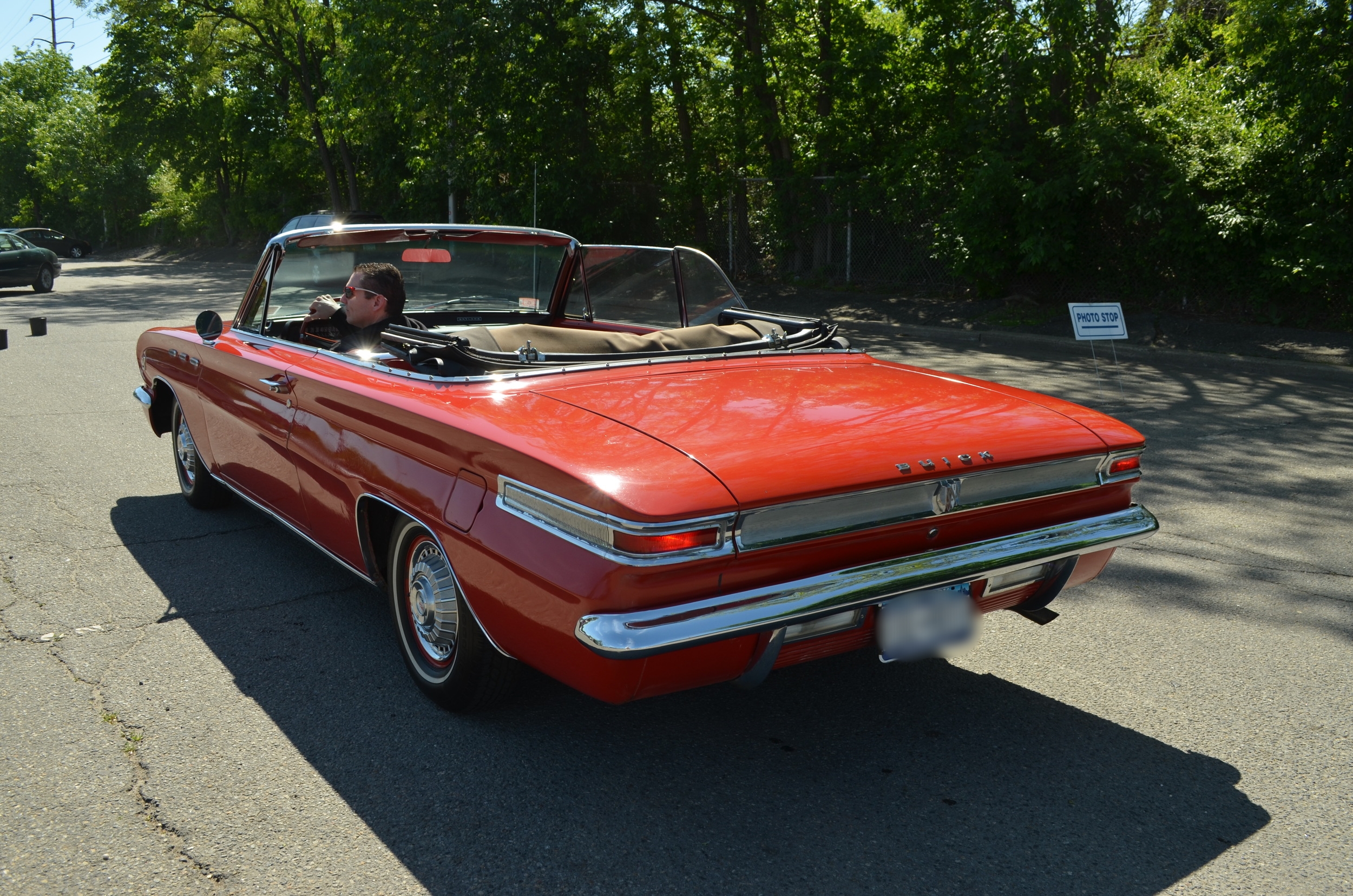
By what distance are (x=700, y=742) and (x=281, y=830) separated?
47.4 inches

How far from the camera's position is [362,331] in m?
4.19

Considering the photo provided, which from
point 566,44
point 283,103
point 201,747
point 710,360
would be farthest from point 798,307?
point 283,103

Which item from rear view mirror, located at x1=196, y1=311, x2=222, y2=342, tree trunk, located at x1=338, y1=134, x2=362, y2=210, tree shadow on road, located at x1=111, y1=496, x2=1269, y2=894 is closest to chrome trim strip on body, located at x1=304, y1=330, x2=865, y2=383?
rear view mirror, located at x1=196, y1=311, x2=222, y2=342

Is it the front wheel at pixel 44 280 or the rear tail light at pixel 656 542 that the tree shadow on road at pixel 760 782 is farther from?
Result: the front wheel at pixel 44 280

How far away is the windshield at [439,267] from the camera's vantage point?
455 cm

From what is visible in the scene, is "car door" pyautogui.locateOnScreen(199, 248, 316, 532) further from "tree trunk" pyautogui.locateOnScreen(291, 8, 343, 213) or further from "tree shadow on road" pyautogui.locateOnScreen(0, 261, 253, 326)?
"tree trunk" pyautogui.locateOnScreen(291, 8, 343, 213)

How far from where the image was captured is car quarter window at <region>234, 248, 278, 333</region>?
186 inches

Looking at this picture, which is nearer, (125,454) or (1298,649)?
(1298,649)

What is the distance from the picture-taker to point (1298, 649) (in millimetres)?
3904

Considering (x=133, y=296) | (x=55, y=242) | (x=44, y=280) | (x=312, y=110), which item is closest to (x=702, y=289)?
(x=133, y=296)

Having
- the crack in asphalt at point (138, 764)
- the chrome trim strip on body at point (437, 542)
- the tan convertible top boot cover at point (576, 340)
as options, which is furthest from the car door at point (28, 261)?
the chrome trim strip on body at point (437, 542)

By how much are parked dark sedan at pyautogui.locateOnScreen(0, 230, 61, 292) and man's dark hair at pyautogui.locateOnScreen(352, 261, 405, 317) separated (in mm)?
23616

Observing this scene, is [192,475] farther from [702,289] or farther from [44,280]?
[44,280]

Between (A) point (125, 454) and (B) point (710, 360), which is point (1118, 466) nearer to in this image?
(B) point (710, 360)
